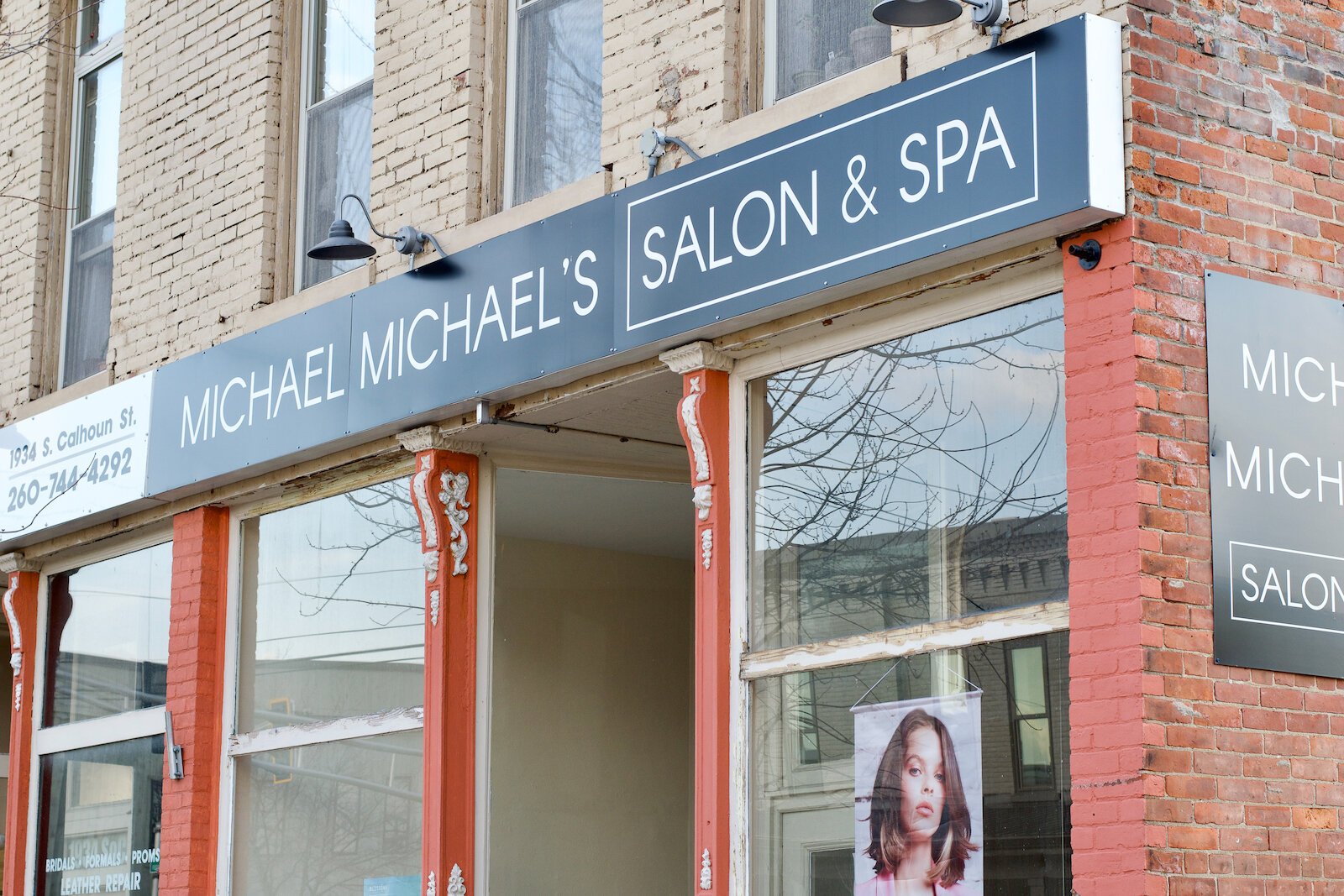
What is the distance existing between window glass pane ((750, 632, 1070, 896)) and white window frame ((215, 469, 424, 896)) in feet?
8.02

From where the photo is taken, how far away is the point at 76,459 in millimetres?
10641

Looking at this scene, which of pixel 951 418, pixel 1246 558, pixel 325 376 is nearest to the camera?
pixel 1246 558

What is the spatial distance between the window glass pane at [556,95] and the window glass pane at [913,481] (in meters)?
1.73

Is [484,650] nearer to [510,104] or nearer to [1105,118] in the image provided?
[510,104]

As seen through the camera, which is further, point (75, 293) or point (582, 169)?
point (75, 293)

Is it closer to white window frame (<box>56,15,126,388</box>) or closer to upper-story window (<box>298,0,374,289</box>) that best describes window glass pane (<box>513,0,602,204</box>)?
upper-story window (<box>298,0,374,289</box>)

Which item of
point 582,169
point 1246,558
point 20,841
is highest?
point 582,169

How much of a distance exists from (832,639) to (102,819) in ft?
18.8

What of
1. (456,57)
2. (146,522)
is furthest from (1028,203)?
(146,522)

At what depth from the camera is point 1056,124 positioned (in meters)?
5.78

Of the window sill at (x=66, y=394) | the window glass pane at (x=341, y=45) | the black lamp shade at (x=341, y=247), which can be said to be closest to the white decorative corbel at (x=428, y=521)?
the black lamp shade at (x=341, y=247)

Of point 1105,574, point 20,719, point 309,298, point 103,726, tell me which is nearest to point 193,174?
point 309,298

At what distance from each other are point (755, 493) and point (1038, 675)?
163 centimetres

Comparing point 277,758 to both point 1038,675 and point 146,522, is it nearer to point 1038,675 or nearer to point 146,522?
point 146,522
